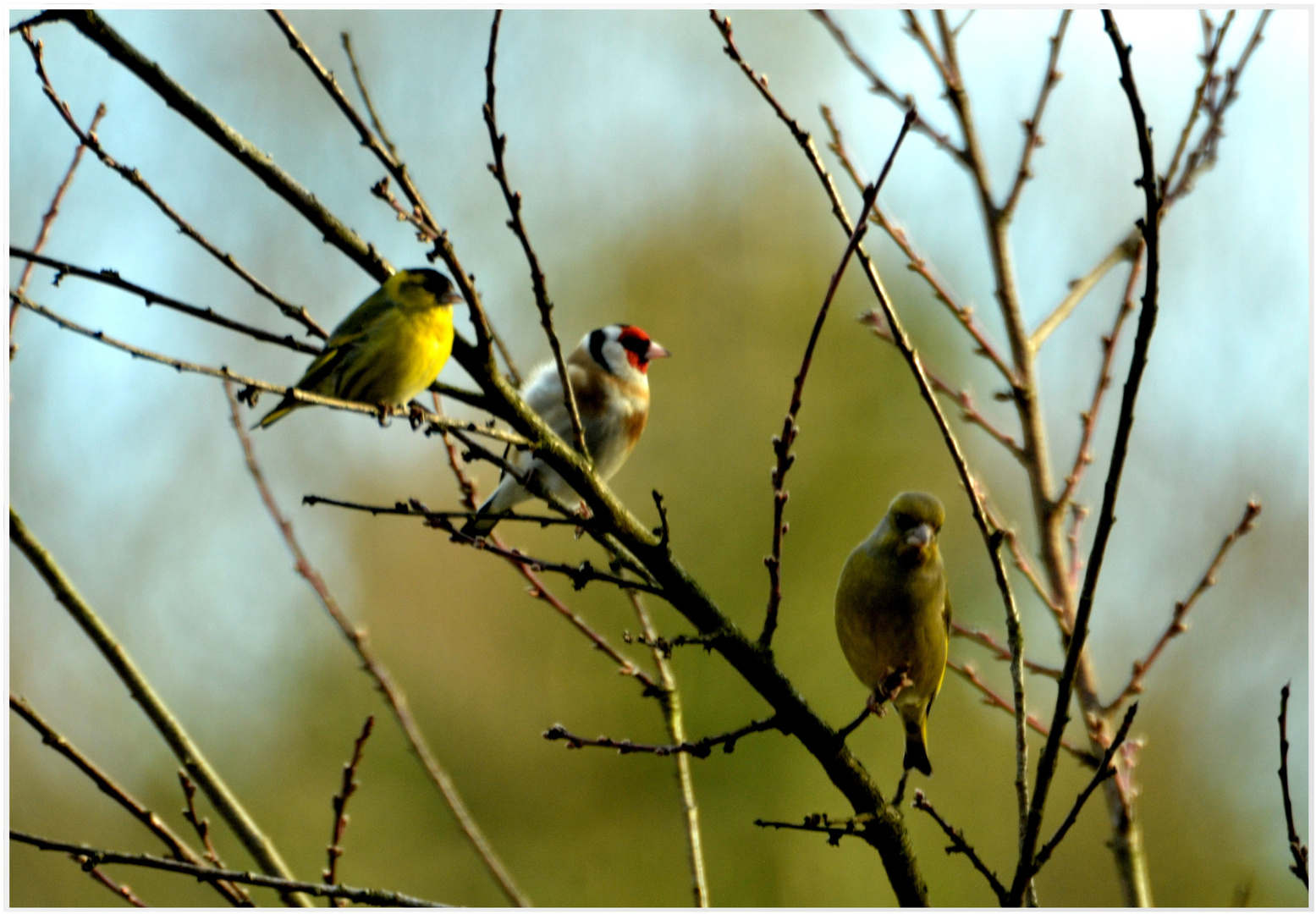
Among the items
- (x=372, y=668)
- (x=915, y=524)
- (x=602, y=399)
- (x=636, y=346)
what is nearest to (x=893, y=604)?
(x=915, y=524)

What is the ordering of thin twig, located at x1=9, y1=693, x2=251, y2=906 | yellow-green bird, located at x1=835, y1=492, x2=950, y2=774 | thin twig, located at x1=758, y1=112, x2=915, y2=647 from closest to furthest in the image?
thin twig, located at x1=758, y1=112, x2=915, y2=647, thin twig, located at x1=9, y1=693, x2=251, y2=906, yellow-green bird, located at x1=835, y1=492, x2=950, y2=774

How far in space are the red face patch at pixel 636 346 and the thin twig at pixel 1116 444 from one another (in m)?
1.85

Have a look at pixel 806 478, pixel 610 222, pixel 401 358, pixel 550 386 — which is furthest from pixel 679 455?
pixel 401 358

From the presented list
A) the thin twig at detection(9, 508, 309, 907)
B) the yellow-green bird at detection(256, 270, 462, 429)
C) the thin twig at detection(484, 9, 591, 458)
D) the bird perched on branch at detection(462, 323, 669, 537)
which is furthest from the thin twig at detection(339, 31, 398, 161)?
the bird perched on branch at detection(462, 323, 669, 537)

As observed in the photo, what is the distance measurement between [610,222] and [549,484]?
22.0ft

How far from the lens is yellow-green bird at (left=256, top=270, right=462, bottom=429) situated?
2.16 metres

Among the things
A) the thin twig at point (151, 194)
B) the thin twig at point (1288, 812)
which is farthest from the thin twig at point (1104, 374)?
the thin twig at point (151, 194)

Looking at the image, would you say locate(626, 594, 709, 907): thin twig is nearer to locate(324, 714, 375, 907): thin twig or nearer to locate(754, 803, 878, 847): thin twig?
locate(754, 803, 878, 847): thin twig

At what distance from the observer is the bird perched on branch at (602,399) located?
279cm

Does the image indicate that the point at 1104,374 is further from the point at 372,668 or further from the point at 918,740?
the point at 372,668

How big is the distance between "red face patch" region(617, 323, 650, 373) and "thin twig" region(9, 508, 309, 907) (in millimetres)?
1646

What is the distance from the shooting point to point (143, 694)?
5.62 ft

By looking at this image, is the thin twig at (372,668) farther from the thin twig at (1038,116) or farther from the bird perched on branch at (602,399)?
the thin twig at (1038,116)

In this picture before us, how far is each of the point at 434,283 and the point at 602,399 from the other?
0.64 meters
